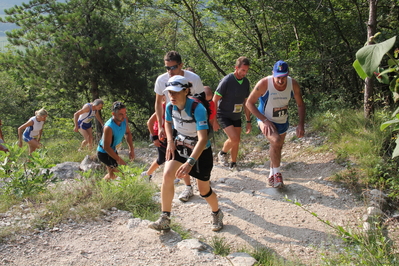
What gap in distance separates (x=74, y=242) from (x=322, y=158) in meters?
4.53

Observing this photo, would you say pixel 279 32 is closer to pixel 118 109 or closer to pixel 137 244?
pixel 118 109

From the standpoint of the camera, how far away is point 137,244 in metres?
3.44

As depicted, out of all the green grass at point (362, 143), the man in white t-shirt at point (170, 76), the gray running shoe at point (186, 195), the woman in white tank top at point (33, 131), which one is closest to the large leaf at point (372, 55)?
the man in white t-shirt at point (170, 76)

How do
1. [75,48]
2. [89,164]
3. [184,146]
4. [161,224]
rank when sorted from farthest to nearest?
[75,48]
[89,164]
[184,146]
[161,224]

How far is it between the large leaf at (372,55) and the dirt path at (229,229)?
227 cm

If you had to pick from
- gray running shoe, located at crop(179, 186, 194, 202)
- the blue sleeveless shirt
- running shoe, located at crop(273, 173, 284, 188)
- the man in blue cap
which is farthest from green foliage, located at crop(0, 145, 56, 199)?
running shoe, located at crop(273, 173, 284, 188)

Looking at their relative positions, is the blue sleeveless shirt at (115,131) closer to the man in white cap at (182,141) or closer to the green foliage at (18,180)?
the green foliage at (18,180)

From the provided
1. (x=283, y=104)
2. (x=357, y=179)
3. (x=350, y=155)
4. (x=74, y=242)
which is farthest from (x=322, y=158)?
(x=74, y=242)

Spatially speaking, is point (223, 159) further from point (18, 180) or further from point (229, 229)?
point (18, 180)

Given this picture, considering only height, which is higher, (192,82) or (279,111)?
(192,82)

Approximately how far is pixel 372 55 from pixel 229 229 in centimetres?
321

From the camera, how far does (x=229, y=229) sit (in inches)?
162

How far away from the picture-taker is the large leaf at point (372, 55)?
126cm

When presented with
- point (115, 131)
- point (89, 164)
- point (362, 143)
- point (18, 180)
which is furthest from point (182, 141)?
point (89, 164)
